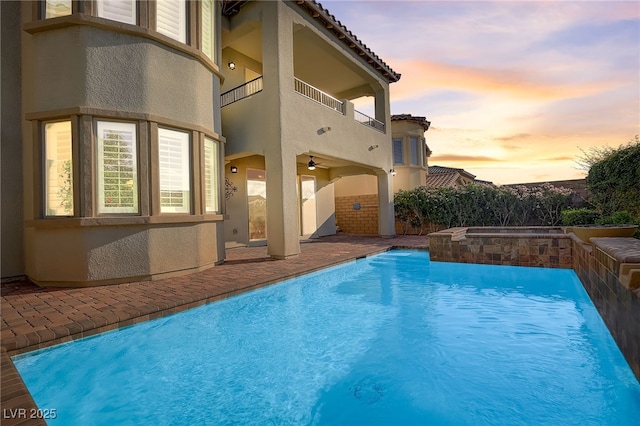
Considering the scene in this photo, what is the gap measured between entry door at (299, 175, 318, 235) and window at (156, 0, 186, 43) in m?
10.1

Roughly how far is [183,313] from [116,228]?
3072 millimetres

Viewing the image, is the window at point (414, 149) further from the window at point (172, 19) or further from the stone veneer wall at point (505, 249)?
the window at point (172, 19)

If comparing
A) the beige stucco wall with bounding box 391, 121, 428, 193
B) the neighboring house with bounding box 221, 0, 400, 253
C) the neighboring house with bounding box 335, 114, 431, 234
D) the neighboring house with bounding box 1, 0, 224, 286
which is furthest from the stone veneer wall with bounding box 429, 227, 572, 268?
the beige stucco wall with bounding box 391, 121, 428, 193

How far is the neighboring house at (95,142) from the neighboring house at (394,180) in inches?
576

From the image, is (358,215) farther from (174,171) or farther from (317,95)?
(174,171)

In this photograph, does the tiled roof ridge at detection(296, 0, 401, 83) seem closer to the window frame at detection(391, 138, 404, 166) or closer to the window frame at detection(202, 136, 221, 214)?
the window frame at detection(202, 136, 221, 214)

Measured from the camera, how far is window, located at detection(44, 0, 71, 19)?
746cm

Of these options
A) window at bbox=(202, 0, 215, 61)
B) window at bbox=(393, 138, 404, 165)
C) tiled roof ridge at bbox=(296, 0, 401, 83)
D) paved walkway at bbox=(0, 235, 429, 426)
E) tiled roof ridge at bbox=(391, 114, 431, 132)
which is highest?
tiled roof ridge at bbox=(296, 0, 401, 83)

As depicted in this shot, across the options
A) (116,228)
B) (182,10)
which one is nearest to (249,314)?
(116,228)

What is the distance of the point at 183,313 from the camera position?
5.80 meters

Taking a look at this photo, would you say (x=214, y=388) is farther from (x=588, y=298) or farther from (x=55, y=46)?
(x=55, y=46)

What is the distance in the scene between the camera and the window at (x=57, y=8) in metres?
7.46

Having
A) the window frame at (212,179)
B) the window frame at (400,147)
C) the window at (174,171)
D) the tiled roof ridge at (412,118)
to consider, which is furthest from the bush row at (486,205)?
the window at (174,171)

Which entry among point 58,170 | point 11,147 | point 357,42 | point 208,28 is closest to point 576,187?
point 357,42
